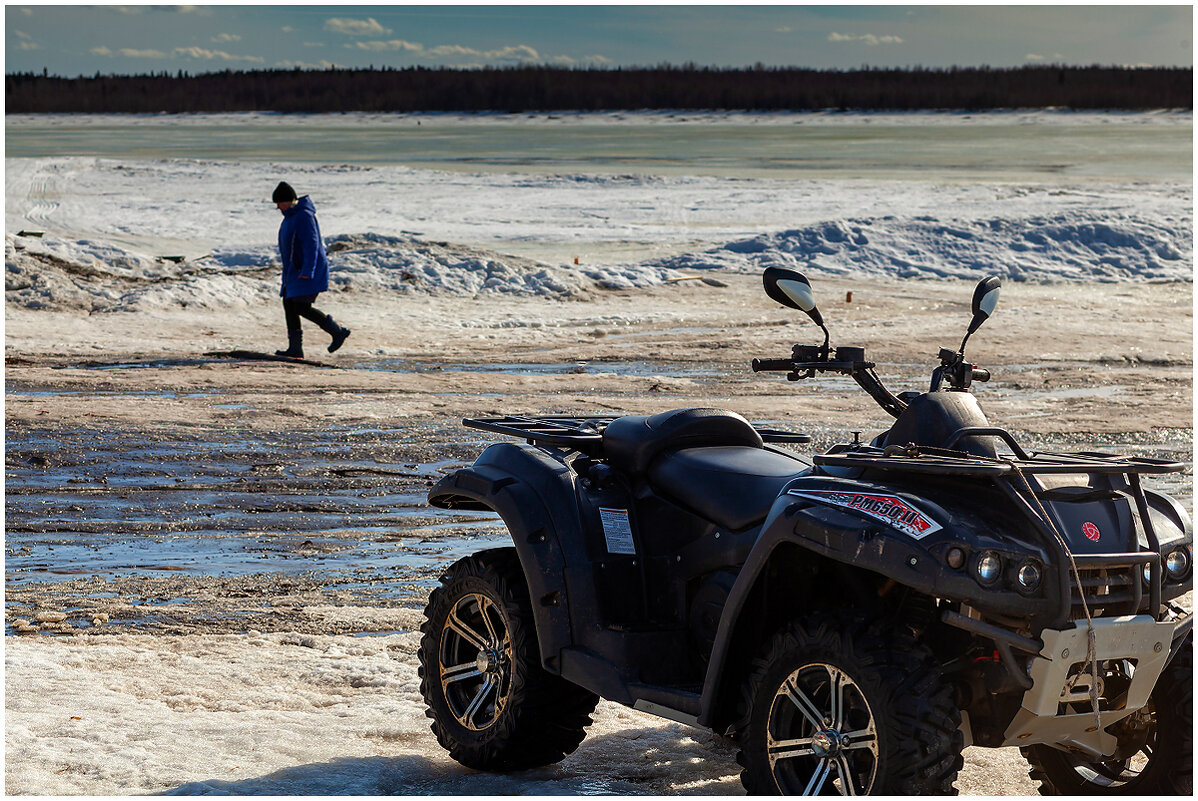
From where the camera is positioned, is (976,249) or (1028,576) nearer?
(1028,576)

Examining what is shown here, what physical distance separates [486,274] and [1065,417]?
441 inches

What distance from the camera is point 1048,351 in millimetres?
16594

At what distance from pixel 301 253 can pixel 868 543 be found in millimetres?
12971

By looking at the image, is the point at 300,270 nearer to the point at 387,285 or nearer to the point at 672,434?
the point at 387,285

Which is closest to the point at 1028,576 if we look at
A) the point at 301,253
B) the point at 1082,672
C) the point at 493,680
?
the point at 1082,672

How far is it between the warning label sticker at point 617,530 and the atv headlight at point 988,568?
1.34 m

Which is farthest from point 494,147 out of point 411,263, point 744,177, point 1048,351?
point 1048,351

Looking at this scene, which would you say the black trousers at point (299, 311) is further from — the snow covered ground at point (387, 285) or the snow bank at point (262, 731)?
the snow bank at point (262, 731)

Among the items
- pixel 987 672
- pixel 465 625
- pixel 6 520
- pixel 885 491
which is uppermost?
pixel 885 491

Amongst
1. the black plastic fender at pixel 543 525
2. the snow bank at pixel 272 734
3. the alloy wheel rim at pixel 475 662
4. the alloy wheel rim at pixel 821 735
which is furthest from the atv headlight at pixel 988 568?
the alloy wheel rim at pixel 475 662

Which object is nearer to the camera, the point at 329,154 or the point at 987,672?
the point at 987,672

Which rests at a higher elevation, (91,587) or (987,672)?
(987,672)

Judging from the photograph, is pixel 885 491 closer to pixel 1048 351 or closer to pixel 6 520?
pixel 6 520

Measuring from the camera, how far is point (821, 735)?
3.67 metres
